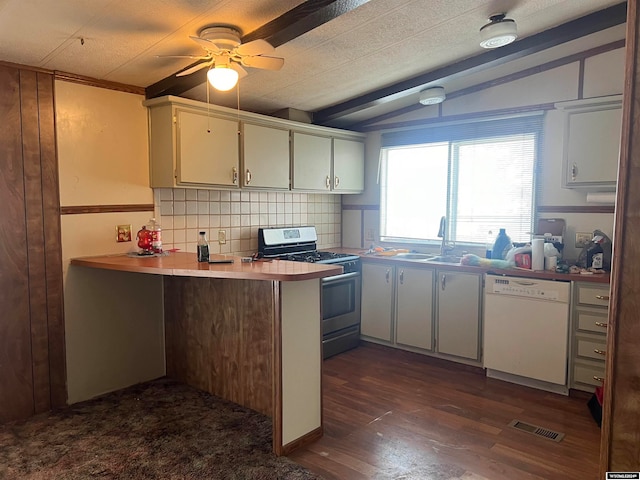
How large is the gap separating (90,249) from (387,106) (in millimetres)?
2985

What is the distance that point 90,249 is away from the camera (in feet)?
10.4

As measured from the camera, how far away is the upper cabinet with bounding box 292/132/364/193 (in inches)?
165

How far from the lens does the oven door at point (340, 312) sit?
405cm

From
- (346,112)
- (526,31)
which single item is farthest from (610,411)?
(346,112)

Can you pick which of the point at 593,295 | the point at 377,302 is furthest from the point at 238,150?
the point at 593,295

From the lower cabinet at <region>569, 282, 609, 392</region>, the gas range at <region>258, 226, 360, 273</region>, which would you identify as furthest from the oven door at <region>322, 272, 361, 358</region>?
the lower cabinet at <region>569, 282, 609, 392</region>

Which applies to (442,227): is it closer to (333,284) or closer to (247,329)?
(333,284)

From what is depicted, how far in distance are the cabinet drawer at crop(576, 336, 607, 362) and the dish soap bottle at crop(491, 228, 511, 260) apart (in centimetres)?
90

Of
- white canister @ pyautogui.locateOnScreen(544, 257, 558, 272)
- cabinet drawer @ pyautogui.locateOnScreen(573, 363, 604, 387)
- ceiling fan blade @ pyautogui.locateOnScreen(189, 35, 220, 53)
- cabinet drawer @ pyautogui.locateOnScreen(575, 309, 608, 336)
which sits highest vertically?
ceiling fan blade @ pyautogui.locateOnScreen(189, 35, 220, 53)

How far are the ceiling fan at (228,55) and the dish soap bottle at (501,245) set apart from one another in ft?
7.83

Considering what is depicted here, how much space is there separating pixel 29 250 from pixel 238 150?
62.5 inches

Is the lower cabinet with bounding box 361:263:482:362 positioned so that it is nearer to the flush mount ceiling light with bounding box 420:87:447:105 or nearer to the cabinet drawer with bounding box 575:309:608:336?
the cabinet drawer with bounding box 575:309:608:336

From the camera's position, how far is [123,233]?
3.33 meters

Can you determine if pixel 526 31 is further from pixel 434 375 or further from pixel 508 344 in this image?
pixel 434 375
